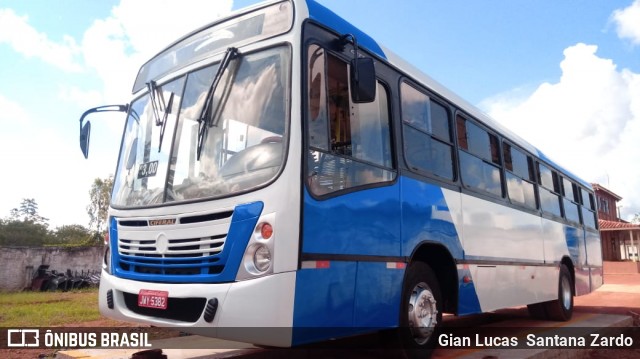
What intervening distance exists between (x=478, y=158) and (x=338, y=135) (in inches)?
122

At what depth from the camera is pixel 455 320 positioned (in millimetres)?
9227

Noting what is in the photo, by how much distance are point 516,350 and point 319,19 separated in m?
4.10

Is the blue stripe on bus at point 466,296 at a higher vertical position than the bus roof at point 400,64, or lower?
lower

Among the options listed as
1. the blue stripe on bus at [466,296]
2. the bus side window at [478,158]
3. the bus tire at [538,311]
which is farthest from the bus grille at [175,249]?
the bus tire at [538,311]

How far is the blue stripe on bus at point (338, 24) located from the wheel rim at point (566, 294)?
6496mm

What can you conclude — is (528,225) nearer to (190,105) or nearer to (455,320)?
(455,320)

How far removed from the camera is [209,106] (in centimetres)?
384

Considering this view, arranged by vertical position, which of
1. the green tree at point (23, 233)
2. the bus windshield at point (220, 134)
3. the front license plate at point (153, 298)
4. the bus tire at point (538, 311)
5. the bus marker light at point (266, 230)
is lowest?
the bus tire at point (538, 311)

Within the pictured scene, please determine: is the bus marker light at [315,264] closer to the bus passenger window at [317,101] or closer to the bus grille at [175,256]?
the bus grille at [175,256]

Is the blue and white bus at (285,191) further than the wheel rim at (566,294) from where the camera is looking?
No

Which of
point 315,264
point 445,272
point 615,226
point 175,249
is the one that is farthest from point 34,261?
point 615,226

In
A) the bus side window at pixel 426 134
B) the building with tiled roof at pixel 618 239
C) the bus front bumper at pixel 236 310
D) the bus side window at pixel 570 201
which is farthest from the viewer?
the building with tiled roof at pixel 618 239

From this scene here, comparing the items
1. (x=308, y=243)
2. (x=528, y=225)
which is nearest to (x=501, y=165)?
(x=528, y=225)

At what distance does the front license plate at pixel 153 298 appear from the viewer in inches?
138
